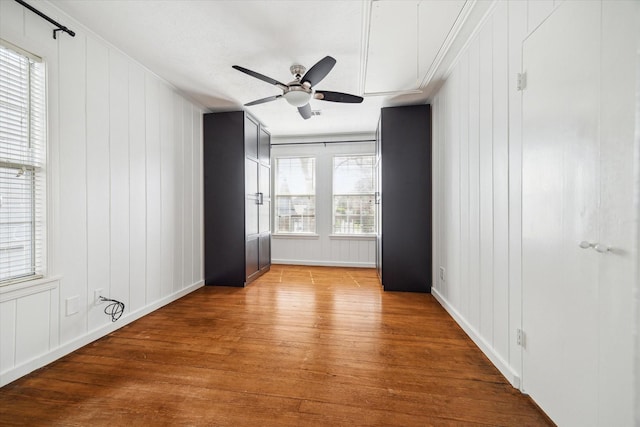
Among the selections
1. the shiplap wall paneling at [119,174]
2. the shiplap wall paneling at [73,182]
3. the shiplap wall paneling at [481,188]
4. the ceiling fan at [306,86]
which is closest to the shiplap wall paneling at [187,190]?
the shiplap wall paneling at [119,174]

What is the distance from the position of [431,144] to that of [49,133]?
3.87 meters

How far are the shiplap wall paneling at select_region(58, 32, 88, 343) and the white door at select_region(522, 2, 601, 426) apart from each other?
3.24 m

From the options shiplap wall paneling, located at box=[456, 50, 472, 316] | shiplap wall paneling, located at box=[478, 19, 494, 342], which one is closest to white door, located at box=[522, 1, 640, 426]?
shiplap wall paneling, located at box=[478, 19, 494, 342]

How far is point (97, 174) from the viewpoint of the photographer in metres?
2.22

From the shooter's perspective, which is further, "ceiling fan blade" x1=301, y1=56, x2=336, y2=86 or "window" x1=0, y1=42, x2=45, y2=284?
"ceiling fan blade" x1=301, y1=56, x2=336, y2=86

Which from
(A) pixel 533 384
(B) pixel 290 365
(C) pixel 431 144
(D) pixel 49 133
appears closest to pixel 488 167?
(A) pixel 533 384

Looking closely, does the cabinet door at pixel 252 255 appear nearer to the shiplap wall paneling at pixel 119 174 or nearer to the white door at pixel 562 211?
the shiplap wall paneling at pixel 119 174

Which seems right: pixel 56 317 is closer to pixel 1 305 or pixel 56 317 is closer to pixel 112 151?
pixel 1 305

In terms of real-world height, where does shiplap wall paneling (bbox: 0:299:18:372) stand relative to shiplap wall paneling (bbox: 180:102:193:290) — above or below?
below

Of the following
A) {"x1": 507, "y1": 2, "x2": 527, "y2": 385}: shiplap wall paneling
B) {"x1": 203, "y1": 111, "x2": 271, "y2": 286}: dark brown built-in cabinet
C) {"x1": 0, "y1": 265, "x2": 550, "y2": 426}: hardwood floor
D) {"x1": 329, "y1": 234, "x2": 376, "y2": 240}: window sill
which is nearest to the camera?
{"x1": 0, "y1": 265, "x2": 550, "y2": 426}: hardwood floor

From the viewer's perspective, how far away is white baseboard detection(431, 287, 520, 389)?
161cm

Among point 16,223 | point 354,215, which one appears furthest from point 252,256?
point 16,223

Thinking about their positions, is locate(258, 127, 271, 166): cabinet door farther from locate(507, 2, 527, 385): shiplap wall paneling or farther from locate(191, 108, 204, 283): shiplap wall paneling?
locate(507, 2, 527, 385): shiplap wall paneling

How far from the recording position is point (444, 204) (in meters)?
3.01
